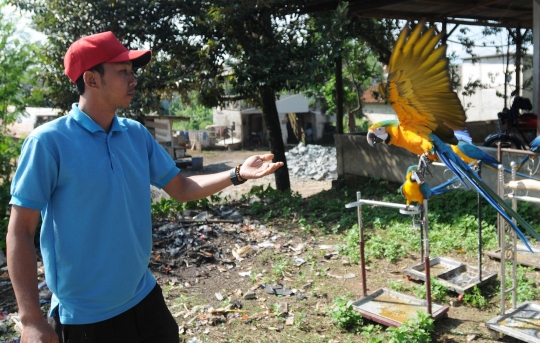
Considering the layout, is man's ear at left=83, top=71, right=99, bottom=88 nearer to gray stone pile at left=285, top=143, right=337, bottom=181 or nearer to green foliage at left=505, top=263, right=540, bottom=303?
green foliage at left=505, top=263, right=540, bottom=303

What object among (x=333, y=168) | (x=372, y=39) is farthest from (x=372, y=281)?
(x=333, y=168)

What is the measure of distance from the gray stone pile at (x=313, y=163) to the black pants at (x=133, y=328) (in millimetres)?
13881

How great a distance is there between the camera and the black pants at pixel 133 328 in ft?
6.10

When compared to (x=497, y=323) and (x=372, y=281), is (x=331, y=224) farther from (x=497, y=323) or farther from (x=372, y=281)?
(x=497, y=323)

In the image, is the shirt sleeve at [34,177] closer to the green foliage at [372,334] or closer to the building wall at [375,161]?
the green foliage at [372,334]

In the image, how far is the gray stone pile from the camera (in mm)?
16219

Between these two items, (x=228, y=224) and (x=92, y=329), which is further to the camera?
(x=228, y=224)

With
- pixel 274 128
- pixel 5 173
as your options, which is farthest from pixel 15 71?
pixel 274 128

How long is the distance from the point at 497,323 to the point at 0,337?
4131 mm

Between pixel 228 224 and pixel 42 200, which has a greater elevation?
pixel 42 200

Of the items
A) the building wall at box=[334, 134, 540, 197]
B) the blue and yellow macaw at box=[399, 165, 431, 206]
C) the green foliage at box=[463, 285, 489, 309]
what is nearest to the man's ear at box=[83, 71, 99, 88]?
the blue and yellow macaw at box=[399, 165, 431, 206]

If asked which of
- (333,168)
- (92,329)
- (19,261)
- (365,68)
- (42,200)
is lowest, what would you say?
(333,168)

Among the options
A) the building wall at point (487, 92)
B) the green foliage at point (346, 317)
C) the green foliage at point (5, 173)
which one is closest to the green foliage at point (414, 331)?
the green foliage at point (346, 317)

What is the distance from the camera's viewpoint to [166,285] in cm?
501
